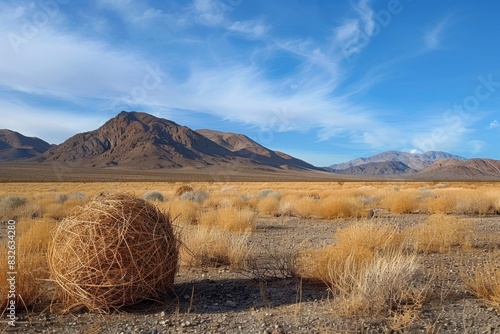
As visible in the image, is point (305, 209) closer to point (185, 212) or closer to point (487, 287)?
point (185, 212)

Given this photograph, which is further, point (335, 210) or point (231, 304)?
point (335, 210)

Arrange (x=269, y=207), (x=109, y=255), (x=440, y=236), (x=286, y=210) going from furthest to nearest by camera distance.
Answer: (x=269, y=207) → (x=286, y=210) → (x=440, y=236) → (x=109, y=255)

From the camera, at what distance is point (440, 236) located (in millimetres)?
9438

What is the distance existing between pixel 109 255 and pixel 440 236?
753 cm

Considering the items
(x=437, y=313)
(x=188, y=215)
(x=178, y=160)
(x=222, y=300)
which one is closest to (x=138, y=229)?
(x=222, y=300)

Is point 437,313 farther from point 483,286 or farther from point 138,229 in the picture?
point 138,229

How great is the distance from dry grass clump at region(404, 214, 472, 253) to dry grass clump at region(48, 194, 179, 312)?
5929 millimetres

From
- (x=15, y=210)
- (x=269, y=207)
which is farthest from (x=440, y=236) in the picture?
(x=15, y=210)

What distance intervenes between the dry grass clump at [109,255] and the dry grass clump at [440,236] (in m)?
5.93

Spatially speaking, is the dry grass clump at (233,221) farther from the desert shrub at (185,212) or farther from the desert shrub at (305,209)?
the desert shrub at (305,209)

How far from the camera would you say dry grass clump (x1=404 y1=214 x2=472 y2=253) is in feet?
29.9

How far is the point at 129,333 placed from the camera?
460 cm

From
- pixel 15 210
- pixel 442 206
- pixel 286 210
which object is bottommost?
pixel 15 210

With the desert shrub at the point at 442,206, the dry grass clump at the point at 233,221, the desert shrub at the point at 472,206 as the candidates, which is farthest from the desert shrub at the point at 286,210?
the desert shrub at the point at 472,206
